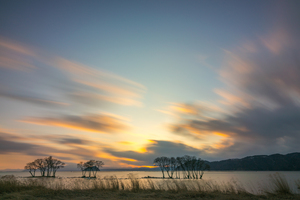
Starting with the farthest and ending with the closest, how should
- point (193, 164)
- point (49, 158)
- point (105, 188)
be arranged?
1. point (49, 158)
2. point (193, 164)
3. point (105, 188)

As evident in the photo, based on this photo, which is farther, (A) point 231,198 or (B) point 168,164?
(B) point 168,164

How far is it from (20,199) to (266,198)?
624 inches

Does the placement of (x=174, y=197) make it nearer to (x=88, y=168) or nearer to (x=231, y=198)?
(x=231, y=198)

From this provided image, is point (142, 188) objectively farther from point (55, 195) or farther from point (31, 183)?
point (31, 183)

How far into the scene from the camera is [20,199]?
36.1ft

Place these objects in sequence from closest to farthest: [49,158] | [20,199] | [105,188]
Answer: [20,199], [105,188], [49,158]

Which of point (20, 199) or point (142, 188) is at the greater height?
point (20, 199)

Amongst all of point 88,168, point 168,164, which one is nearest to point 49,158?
point 88,168

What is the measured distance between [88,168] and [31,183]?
92552mm

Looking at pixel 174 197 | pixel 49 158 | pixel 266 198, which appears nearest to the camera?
pixel 266 198

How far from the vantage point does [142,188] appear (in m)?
16.7

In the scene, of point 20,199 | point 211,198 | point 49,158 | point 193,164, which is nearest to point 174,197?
point 211,198

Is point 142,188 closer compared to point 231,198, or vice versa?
point 231,198

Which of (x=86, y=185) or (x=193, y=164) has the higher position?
(x=86, y=185)
